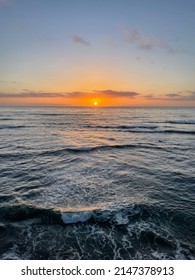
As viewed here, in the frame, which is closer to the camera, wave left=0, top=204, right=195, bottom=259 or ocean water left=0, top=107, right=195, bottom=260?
wave left=0, top=204, right=195, bottom=259

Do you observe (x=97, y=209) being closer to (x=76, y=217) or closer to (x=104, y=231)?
(x=76, y=217)

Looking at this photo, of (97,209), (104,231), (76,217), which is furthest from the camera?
(97,209)

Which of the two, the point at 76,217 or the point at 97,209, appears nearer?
the point at 76,217

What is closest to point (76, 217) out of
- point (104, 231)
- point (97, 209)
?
point (97, 209)

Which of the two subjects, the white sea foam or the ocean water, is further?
the white sea foam

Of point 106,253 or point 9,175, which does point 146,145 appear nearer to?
point 9,175

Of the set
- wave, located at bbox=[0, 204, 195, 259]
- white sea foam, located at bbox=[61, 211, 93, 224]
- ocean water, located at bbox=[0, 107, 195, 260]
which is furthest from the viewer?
white sea foam, located at bbox=[61, 211, 93, 224]

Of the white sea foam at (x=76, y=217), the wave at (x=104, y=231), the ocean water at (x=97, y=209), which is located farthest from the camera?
the white sea foam at (x=76, y=217)

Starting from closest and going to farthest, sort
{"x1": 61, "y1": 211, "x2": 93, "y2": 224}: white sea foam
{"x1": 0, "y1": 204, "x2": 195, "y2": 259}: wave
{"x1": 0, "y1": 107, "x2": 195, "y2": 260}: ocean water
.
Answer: {"x1": 0, "y1": 204, "x2": 195, "y2": 259}: wave
{"x1": 0, "y1": 107, "x2": 195, "y2": 260}: ocean water
{"x1": 61, "y1": 211, "x2": 93, "y2": 224}: white sea foam

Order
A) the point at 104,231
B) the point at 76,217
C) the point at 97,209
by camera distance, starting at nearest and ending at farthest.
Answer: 1. the point at 104,231
2. the point at 76,217
3. the point at 97,209

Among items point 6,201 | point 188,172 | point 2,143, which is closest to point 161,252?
point 6,201

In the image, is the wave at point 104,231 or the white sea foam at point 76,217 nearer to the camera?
the wave at point 104,231

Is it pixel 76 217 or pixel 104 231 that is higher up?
pixel 76 217

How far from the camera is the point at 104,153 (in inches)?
780
